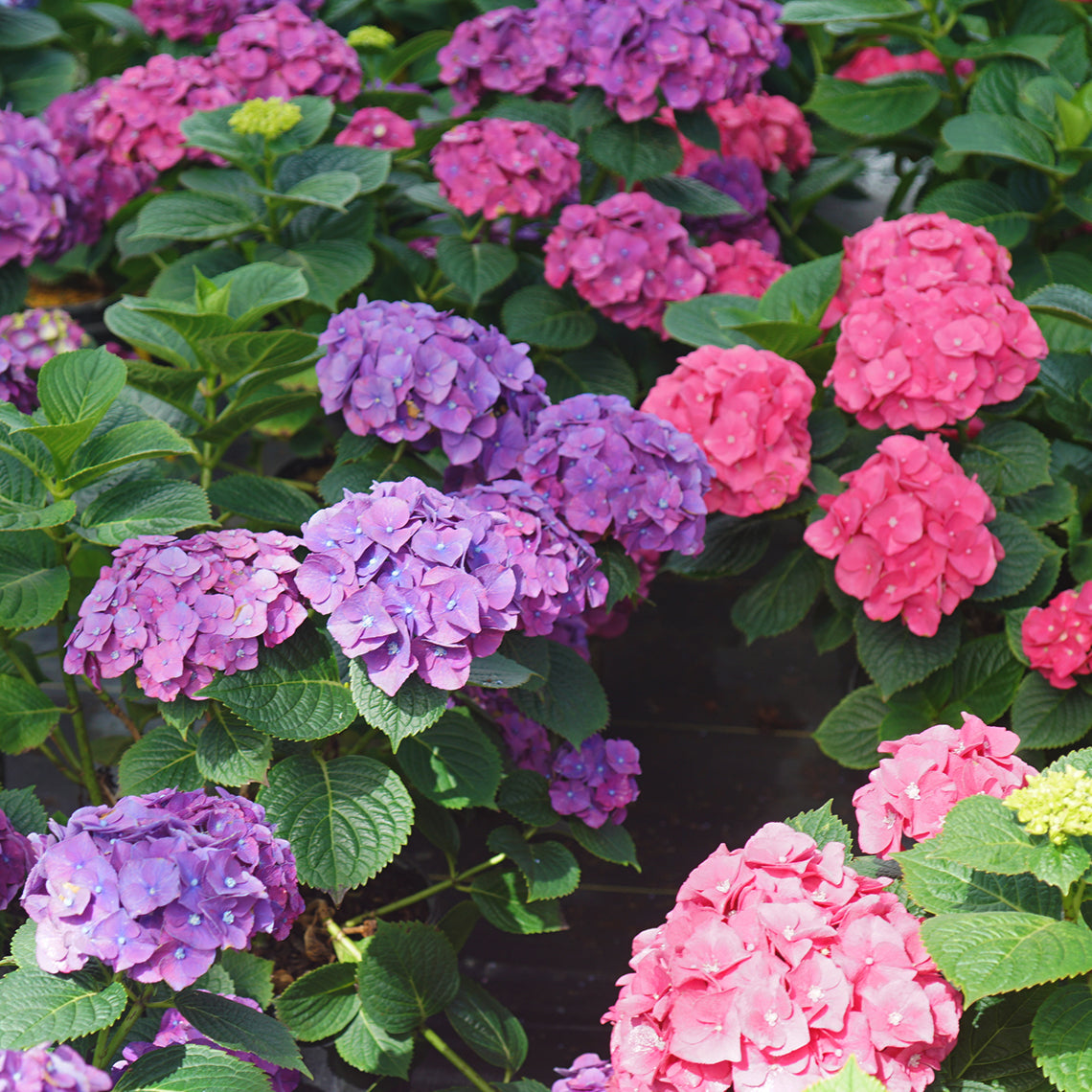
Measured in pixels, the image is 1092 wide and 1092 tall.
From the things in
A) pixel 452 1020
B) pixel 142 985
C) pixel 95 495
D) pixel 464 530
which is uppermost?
pixel 464 530

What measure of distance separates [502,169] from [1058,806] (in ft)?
4.51

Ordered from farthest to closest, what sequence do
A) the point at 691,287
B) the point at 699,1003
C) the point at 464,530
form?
the point at 691,287 → the point at 464,530 → the point at 699,1003

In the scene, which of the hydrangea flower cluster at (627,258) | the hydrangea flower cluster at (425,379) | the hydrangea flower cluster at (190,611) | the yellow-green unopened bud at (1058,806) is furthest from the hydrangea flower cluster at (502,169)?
the yellow-green unopened bud at (1058,806)

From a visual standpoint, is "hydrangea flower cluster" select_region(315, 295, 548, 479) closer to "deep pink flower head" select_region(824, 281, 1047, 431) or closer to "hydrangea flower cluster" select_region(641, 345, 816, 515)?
Result: "hydrangea flower cluster" select_region(641, 345, 816, 515)

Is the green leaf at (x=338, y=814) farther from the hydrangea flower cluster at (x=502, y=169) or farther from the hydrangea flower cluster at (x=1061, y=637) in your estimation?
the hydrangea flower cluster at (x=502, y=169)

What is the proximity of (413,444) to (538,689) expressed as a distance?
0.34 m

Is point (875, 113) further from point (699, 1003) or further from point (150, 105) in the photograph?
point (699, 1003)

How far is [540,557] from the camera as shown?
1230mm

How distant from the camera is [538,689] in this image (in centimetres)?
137

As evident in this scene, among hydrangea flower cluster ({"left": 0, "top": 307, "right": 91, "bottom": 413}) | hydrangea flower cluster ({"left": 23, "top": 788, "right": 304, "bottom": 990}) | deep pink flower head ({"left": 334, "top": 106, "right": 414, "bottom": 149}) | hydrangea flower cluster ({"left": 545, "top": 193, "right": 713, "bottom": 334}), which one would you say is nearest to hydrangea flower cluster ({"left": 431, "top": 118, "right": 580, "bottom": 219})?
hydrangea flower cluster ({"left": 545, "top": 193, "right": 713, "bottom": 334})

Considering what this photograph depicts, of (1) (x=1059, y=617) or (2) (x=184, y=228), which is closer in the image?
(1) (x=1059, y=617)

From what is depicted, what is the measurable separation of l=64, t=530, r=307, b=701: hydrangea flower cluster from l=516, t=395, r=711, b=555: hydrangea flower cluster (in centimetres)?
34

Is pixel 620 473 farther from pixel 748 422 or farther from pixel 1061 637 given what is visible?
pixel 1061 637

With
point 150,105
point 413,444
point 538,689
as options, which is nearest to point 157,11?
point 150,105
